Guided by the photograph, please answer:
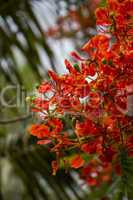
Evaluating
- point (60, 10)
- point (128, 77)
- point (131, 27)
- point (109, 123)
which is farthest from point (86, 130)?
point (60, 10)

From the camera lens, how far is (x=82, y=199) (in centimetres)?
338

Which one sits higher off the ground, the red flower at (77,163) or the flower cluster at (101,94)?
the flower cluster at (101,94)

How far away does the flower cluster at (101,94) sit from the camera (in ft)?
6.39

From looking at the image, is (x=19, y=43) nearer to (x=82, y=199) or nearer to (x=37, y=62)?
(x=37, y=62)

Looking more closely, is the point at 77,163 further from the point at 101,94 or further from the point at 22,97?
the point at 22,97

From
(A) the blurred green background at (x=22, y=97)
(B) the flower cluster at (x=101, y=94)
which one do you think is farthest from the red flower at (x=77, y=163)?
(A) the blurred green background at (x=22, y=97)

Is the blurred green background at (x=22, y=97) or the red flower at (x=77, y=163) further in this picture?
the blurred green background at (x=22, y=97)

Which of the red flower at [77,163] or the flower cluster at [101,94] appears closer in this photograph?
the flower cluster at [101,94]

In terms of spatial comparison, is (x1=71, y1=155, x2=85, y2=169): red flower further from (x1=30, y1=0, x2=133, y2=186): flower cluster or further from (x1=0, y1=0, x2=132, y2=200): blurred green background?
(x1=0, y1=0, x2=132, y2=200): blurred green background

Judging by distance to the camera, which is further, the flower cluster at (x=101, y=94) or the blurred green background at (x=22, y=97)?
the blurred green background at (x=22, y=97)

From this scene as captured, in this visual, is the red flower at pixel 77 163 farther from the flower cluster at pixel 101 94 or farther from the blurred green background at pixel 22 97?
the blurred green background at pixel 22 97

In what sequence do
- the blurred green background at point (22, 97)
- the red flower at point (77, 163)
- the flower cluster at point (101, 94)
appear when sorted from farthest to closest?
the blurred green background at point (22, 97), the red flower at point (77, 163), the flower cluster at point (101, 94)

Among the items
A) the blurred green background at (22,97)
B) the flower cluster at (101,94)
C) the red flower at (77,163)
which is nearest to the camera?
the flower cluster at (101,94)

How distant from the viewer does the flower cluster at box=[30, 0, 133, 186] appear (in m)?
1.95
